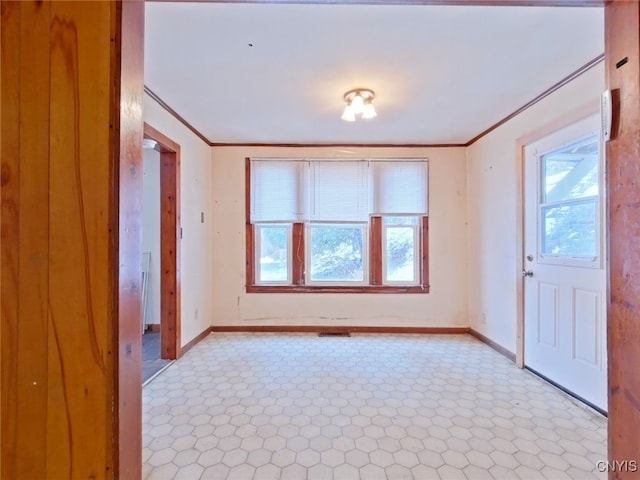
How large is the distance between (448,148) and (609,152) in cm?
319

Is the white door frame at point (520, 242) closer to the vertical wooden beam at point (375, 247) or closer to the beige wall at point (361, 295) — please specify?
the beige wall at point (361, 295)

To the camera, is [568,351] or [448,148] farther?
[448,148]

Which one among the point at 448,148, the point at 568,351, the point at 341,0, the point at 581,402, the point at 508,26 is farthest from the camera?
the point at 448,148

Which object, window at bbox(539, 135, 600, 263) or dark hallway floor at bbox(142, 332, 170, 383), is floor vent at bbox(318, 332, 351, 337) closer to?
dark hallway floor at bbox(142, 332, 170, 383)

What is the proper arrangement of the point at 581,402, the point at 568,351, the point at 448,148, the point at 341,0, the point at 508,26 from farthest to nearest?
the point at 448,148, the point at 568,351, the point at 581,402, the point at 508,26, the point at 341,0

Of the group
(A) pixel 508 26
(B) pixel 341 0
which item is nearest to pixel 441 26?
(A) pixel 508 26

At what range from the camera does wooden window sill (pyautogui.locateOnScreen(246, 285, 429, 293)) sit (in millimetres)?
4016

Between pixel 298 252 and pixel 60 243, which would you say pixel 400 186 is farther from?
pixel 60 243

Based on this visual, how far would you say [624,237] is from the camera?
968 mm

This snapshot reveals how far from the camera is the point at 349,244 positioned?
4.10 meters

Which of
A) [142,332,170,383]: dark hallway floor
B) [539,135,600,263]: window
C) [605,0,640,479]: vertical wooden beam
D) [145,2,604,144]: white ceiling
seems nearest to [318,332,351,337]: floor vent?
[142,332,170,383]: dark hallway floor

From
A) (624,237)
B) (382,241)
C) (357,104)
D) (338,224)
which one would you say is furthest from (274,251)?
(624,237)

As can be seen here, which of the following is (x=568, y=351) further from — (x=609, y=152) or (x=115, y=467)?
(x=115, y=467)

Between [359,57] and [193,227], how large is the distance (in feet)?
8.15
